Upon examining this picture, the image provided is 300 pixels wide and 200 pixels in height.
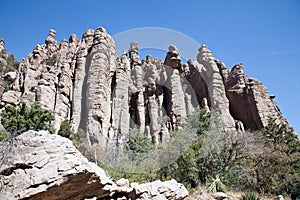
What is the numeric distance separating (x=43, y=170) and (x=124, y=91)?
101 feet

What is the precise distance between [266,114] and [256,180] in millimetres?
20932

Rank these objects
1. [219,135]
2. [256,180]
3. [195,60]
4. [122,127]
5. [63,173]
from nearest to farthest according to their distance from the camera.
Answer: [63,173], [256,180], [219,135], [122,127], [195,60]

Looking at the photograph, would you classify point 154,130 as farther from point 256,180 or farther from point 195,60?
point 256,180

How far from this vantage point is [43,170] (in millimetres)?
5234

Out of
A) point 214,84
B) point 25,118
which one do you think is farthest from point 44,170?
point 214,84

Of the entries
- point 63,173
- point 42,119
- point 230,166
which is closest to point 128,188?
point 63,173

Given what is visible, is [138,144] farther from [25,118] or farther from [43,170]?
[43,170]

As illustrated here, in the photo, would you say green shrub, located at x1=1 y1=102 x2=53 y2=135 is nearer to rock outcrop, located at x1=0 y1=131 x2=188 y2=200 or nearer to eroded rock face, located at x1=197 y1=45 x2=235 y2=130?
rock outcrop, located at x1=0 y1=131 x2=188 y2=200

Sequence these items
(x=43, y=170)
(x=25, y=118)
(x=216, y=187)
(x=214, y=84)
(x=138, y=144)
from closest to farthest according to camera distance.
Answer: (x=43, y=170) < (x=216, y=187) < (x=25, y=118) < (x=138, y=144) < (x=214, y=84)

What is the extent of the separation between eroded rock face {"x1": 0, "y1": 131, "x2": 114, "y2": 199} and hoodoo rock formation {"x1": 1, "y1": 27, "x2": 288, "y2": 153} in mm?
19946

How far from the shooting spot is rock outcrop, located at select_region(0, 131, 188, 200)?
16.6 ft

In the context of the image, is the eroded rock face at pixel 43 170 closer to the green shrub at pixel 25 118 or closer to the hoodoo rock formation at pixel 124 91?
the green shrub at pixel 25 118

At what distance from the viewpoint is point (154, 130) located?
114ft

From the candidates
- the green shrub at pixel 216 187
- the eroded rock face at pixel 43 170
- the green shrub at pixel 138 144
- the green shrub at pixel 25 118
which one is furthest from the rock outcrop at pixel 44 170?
the green shrub at pixel 138 144
